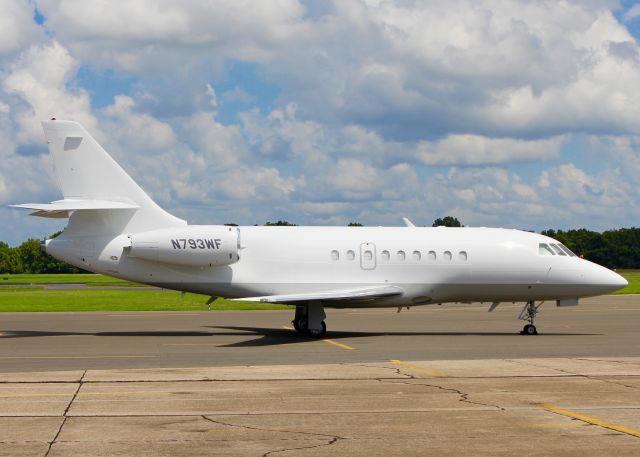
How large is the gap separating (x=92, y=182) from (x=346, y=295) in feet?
27.8

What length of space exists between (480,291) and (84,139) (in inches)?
519

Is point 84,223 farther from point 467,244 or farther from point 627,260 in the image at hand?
point 627,260

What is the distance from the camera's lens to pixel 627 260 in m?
159

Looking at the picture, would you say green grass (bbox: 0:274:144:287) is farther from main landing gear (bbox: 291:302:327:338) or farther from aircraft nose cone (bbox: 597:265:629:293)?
aircraft nose cone (bbox: 597:265:629:293)

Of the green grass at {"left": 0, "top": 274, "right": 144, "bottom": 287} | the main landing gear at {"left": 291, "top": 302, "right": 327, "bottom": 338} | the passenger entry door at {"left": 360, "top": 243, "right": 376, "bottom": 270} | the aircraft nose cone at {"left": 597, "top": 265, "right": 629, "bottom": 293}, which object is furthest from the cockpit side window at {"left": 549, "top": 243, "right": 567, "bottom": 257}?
the green grass at {"left": 0, "top": 274, "right": 144, "bottom": 287}

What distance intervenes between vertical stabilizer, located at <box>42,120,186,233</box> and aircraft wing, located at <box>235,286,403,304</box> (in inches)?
180

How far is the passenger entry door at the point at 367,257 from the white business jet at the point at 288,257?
31 millimetres

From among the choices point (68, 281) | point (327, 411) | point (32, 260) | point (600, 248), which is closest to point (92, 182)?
point (327, 411)

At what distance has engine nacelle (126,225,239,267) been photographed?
25469 millimetres

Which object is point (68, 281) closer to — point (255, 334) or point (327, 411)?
point (255, 334)

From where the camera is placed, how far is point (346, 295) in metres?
25.0

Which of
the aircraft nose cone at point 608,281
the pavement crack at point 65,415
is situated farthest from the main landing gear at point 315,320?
the pavement crack at point 65,415

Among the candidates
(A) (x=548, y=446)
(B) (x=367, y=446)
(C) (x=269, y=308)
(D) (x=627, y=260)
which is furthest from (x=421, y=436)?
(D) (x=627, y=260)

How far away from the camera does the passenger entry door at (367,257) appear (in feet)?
86.0
